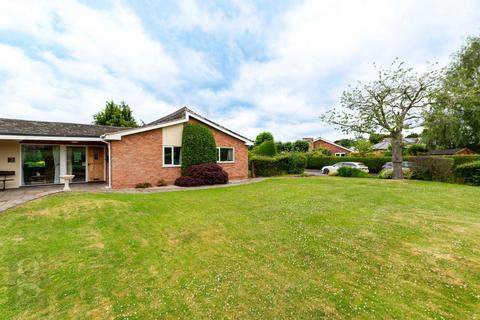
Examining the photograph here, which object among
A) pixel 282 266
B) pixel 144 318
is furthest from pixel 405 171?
pixel 144 318

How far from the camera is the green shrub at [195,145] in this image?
14469 millimetres

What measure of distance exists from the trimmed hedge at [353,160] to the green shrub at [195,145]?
2212cm

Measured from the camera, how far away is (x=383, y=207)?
303 inches

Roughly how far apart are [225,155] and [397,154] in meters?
13.8

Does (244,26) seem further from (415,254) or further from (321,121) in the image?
(415,254)

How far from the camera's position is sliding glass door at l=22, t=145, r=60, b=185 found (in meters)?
12.4

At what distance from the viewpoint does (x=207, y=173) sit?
14.2 metres

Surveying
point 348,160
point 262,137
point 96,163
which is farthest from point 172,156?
point 348,160

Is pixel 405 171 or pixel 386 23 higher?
pixel 386 23

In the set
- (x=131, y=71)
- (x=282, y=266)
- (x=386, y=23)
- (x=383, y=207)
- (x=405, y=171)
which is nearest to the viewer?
(x=282, y=266)

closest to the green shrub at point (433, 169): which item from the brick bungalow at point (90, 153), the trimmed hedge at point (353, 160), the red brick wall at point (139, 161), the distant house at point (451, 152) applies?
the trimmed hedge at point (353, 160)

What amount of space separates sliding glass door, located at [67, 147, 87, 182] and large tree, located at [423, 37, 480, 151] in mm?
24879

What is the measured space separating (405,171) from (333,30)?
13547 millimetres

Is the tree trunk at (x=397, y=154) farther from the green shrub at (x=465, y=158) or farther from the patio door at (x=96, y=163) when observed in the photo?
the patio door at (x=96, y=163)
